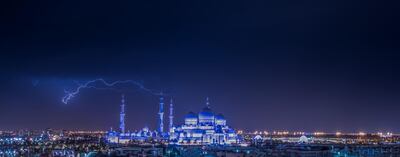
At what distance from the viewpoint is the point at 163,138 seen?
99438 mm

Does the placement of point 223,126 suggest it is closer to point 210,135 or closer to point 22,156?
point 210,135

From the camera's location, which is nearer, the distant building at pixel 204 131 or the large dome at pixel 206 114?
the distant building at pixel 204 131

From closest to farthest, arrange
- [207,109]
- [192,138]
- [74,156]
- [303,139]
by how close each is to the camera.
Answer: [74,156] → [192,138] → [207,109] → [303,139]

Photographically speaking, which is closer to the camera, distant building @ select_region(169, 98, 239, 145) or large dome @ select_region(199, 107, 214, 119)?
distant building @ select_region(169, 98, 239, 145)

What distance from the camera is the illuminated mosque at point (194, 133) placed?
310 ft

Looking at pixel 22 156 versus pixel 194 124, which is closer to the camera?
pixel 22 156

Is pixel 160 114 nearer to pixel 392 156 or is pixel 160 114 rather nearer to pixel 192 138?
pixel 192 138

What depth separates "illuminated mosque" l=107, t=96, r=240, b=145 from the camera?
94.5 metres

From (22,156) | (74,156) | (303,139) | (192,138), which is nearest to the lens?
(22,156)

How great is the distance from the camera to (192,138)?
9438 cm

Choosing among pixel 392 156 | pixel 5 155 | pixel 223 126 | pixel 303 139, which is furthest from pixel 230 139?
pixel 5 155

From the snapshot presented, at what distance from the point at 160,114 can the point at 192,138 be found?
12.0 meters

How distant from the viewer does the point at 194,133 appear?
313 feet

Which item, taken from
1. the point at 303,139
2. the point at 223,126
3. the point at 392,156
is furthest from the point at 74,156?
the point at 303,139
